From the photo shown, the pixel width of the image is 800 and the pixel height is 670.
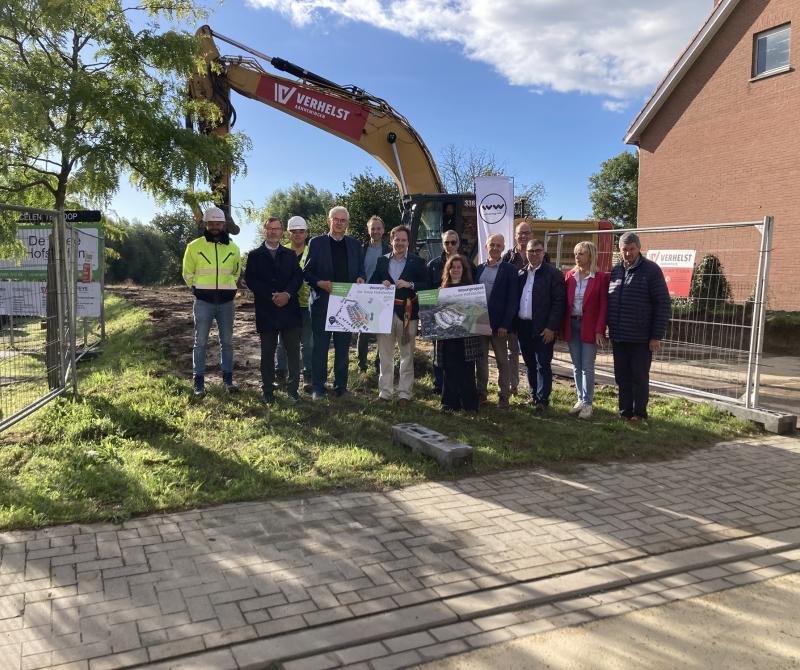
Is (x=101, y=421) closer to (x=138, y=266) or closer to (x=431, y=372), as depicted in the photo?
(x=431, y=372)

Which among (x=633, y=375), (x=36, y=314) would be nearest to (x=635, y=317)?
(x=633, y=375)

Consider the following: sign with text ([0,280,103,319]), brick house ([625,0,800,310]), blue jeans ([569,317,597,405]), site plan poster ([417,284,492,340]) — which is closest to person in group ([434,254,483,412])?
site plan poster ([417,284,492,340])

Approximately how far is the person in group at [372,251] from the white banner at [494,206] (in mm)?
2387

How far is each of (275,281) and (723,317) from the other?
542cm

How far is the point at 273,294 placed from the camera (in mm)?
6594

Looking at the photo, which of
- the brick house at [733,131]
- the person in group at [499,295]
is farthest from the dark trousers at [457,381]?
the brick house at [733,131]

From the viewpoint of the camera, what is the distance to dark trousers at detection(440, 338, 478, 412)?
6.71 metres

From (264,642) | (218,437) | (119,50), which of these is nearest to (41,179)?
(119,50)

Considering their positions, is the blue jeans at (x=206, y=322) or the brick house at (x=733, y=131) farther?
the brick house at (x=733, y=131)

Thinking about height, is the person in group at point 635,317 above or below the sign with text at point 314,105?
below

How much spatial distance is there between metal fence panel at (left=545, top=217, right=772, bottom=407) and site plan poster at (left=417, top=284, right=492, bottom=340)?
2.57m

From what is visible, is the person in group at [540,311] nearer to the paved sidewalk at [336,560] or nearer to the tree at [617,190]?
the paved sidewalk at [336,560]

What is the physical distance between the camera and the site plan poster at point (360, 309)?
668cm

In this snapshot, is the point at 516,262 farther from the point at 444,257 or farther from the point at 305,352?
the point at 305,352
